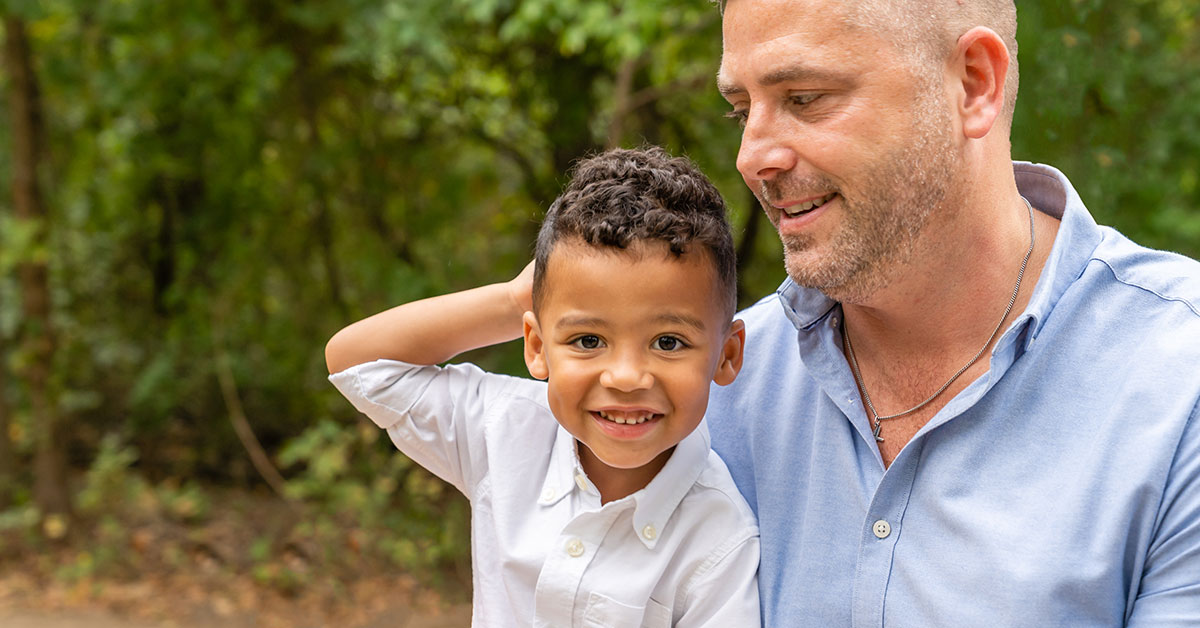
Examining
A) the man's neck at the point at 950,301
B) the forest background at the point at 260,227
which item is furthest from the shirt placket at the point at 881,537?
the forest background at the point at 260,227

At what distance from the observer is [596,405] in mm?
1729

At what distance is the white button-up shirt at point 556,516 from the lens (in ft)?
5.77

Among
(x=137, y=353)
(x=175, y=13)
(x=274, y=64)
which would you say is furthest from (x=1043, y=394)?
(x=137, y=353)

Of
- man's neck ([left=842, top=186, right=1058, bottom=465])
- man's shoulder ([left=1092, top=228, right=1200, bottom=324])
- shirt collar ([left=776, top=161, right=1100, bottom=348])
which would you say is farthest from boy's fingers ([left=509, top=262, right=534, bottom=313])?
man's shoulder ([left=1092, top=228, right=1200, bottom=324])

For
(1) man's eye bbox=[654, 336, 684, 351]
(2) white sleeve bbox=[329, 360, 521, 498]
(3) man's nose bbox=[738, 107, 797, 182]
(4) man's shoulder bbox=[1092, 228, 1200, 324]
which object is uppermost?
(3) man's nose bbox=[738, 107, 797, 182]

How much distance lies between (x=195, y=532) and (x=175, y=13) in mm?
2811

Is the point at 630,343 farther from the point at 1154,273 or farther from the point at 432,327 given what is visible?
the point at 1154,273

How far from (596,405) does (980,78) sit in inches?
31.9

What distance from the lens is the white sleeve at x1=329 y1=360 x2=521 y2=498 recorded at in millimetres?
1920

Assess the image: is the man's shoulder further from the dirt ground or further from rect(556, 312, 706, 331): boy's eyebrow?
the dirt ground

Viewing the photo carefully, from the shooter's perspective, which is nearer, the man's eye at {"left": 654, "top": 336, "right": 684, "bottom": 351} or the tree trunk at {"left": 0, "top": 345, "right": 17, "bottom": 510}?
the man's eye at {"left": 654, "top": 336, "right": 684, "bottom": 351}

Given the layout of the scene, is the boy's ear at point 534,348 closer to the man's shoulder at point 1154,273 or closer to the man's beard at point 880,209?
the man's beard at point 880,209

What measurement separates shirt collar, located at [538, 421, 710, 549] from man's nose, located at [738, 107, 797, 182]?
0.44 m

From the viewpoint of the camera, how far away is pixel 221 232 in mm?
6785
